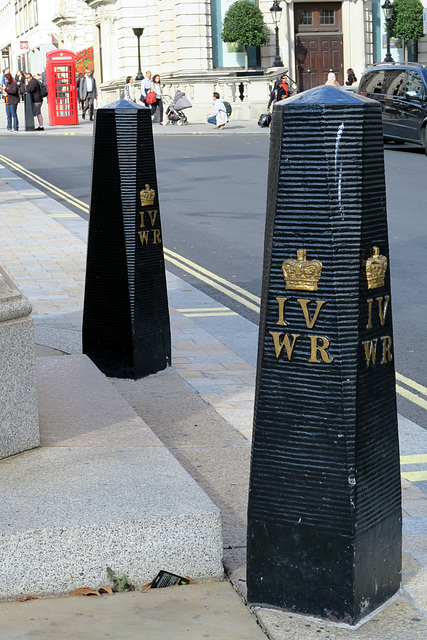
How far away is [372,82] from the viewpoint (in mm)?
24359

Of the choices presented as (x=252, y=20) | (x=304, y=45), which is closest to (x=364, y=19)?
(x=304, y=45)

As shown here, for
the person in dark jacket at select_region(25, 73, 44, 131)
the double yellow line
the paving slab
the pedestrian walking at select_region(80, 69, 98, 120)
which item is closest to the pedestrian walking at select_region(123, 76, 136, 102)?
the pedestrian walking at select_region(80, 69, 98, 120)

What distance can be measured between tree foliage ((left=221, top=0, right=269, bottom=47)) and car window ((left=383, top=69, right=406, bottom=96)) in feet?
67.2

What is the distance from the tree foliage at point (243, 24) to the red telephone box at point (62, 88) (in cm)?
713

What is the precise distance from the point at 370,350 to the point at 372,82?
2232cm

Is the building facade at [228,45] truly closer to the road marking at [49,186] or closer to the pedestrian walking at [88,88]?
the pedestrian walking at [88,88]

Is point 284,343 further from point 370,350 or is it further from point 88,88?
point 88,88

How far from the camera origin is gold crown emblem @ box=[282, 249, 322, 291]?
10.0ft

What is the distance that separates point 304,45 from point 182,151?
2334cm

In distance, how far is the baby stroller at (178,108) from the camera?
121ft

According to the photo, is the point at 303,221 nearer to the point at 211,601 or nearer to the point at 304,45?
the point at 211,601

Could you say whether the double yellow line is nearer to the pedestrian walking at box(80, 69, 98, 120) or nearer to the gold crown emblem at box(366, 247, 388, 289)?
the gold crown emblem at box(366, 247, 388, 289)

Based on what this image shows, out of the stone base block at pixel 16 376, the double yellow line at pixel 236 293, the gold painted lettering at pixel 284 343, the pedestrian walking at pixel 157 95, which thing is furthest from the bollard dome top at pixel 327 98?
the pedestrian walking at pixel 157 95

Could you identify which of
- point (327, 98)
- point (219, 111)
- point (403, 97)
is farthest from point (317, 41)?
point (327, 98)
